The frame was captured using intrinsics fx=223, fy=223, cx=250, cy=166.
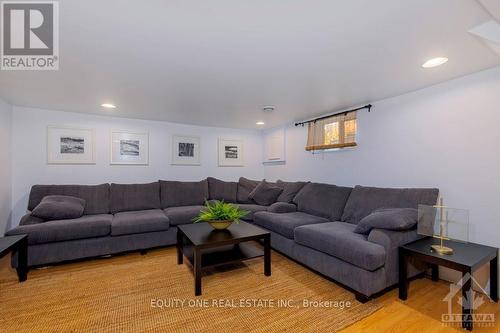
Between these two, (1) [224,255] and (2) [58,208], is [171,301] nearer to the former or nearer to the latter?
(1) [224,255]

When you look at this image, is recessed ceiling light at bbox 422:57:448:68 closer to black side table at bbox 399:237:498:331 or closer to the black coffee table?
black side table at bbox 399:237:498:331

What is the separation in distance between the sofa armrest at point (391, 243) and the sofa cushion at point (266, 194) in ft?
6.66

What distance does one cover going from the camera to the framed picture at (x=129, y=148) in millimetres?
3936

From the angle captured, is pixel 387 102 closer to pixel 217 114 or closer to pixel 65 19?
pixel 217 114

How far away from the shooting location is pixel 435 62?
1978 mm

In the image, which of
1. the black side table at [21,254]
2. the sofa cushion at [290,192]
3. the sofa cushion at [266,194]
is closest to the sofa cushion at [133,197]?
the black side table at [21,254]

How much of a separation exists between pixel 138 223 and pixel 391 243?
2.93 meters

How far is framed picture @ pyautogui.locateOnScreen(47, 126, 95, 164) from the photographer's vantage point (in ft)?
11.5

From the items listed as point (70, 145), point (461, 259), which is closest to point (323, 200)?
point (461, 259)

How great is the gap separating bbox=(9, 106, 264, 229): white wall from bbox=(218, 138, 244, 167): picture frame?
0.35ft

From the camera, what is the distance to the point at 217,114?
3.81 metres

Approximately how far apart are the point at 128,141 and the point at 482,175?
486cm

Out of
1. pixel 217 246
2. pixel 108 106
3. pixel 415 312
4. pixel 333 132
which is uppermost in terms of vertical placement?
pixel 108 106

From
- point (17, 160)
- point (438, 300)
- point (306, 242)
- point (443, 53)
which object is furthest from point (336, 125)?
point (17, 160)
